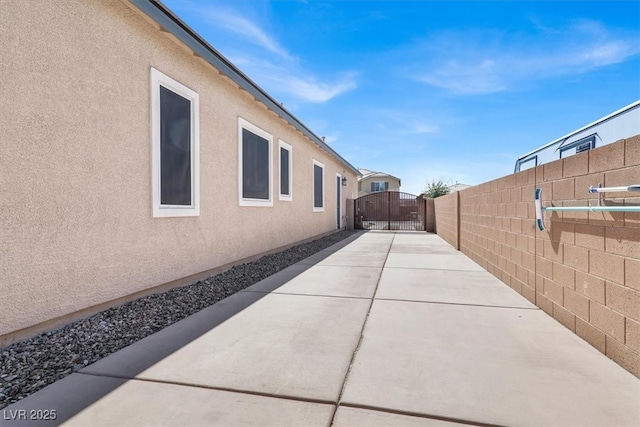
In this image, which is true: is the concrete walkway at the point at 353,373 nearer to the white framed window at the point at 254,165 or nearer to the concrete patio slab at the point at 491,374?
the concrete patio slab at the point at 491,374

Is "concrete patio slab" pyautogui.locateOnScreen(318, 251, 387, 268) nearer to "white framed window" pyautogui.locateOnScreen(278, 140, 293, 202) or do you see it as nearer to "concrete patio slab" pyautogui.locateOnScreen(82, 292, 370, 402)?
"white framed window" pyautogui.locateOnScreen(278, 140, 293, 202)

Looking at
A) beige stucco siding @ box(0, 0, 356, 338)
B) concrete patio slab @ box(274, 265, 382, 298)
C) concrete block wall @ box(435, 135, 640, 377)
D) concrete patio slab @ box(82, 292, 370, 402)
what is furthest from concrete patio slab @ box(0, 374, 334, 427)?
concrete patio slab @ box(274, 265, 382, 298)

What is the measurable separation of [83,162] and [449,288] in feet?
17.1

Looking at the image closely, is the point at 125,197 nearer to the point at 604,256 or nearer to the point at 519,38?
the point at 604,256

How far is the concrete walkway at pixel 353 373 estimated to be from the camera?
6.18ft

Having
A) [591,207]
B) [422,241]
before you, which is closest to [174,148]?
[591,207]

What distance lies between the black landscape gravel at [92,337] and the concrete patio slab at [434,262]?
3.63m

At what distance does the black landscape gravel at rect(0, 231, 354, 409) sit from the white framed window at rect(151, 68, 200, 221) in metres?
1.25

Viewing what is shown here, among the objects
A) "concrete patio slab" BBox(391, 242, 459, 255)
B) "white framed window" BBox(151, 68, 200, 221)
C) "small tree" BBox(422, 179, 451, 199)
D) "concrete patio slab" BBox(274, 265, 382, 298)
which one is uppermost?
"small tree" BBox(422, 179, 451, 199)

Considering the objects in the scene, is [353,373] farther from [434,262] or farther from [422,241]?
[422,241]

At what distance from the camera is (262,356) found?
270 centimetres

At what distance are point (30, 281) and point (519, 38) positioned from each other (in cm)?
1040

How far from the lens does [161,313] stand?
386 centimetres

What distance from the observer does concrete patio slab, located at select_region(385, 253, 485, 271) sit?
22.2 ft
